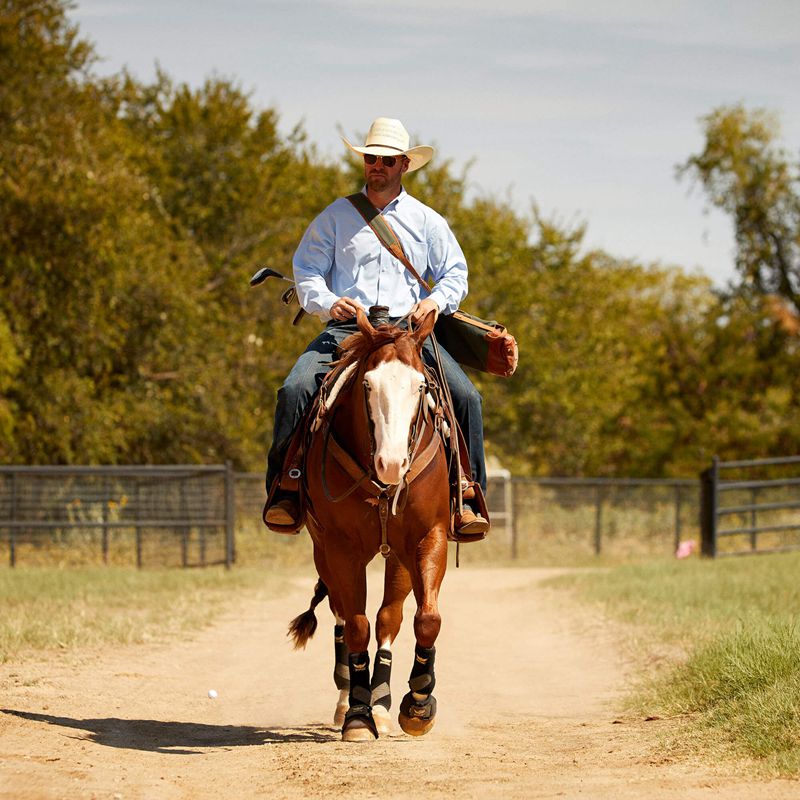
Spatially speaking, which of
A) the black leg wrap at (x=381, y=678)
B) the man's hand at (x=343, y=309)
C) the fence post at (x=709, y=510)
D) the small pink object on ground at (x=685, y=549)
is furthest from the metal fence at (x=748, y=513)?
the man's hand at (x=343, y=309)

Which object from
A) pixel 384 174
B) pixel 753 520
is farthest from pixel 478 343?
pixel 753 520

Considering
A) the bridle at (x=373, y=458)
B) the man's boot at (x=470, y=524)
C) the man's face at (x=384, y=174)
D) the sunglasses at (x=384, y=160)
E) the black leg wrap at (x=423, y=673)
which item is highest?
the sunglasses at (x=384, y=160)

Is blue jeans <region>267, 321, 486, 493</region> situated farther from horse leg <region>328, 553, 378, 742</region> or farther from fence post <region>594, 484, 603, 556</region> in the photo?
fence post <region>594, 484, 603, 556</region>

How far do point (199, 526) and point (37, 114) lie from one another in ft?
32.3

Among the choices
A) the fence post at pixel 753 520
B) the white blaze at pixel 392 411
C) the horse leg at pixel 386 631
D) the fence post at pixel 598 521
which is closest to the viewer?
the white blaze at pixel 392 411

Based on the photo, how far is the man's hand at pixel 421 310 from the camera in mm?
7207

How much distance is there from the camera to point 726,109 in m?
→ 41.4

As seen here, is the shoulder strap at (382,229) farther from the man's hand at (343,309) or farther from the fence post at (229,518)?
the fence post at (229,518)

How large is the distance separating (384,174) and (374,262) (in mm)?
572

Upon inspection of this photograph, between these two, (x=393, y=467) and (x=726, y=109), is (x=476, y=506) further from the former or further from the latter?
(x=726, y=109)

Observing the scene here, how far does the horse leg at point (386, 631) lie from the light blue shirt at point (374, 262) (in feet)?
5.10

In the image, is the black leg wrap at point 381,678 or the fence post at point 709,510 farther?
the fence post at point 709,510

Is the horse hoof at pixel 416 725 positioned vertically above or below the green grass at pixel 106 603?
above

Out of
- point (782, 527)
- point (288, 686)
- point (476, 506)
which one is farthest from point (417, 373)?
point (782, 527)
